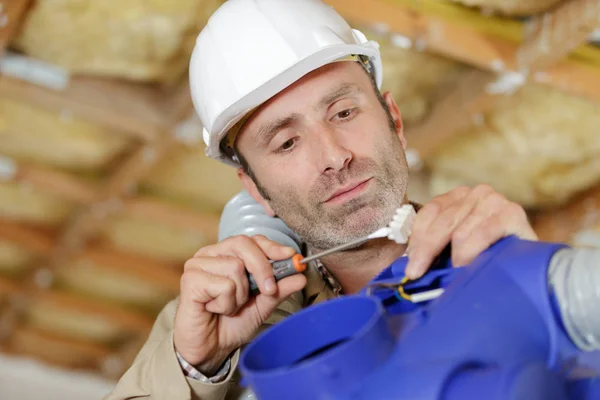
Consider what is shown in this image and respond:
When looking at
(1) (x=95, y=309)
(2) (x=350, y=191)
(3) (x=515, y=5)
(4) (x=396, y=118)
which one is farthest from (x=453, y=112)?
(1) (x=95, y=309)

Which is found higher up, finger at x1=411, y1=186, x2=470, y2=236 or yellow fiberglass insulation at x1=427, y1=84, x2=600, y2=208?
finger at x1=411, y1=186, x2=470, y2=236

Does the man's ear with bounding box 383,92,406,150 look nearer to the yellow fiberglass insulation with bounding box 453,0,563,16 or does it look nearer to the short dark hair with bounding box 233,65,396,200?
the short dark hair with bounding box 233,65,396,200

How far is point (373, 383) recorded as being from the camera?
621 mm

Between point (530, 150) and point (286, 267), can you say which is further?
point (530, 150)

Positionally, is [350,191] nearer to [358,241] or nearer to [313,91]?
[313,91]

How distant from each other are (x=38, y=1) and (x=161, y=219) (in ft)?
5.05

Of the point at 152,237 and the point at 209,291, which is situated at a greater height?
the point at 209,291

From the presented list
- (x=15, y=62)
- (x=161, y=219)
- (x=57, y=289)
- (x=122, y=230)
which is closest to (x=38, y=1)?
(x=15, y=62)

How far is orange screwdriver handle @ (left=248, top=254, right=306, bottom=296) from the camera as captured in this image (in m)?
1.07

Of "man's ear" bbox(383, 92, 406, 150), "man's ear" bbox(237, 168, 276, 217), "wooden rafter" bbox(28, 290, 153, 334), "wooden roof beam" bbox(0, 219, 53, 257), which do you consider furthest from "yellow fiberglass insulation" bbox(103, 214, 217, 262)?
"man's ear" bbox(383, 92, 406, 150)

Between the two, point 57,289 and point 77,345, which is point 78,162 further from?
point 77,345

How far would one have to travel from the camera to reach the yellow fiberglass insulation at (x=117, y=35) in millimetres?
2379

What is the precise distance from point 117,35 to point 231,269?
66.5 inches

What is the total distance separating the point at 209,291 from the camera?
1084 millimetres
